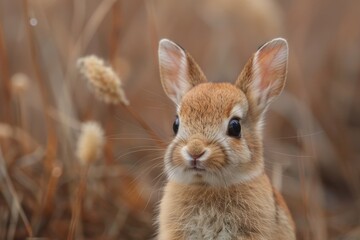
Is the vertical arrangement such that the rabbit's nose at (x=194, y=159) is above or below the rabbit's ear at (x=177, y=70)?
below

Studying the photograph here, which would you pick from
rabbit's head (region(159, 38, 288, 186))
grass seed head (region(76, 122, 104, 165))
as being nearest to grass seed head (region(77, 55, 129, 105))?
grass seed head (region(76, 122, 104, 165))

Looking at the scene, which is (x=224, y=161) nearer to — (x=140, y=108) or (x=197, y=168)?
(x=197, y=168)

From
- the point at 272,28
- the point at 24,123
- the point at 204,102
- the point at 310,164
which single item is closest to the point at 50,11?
the point at 24,123

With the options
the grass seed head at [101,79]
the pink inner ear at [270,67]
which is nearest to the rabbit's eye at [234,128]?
the pink inner ear at [270,67]

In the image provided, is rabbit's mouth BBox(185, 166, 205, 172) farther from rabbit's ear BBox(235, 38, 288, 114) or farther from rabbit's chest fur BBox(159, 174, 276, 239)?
rabbit's ear BBox(235, 38, 288, 114)

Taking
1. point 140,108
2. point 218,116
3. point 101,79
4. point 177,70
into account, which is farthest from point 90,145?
point 140,108

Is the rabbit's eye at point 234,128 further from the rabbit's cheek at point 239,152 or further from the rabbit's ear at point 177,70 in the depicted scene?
the rabbit's ear at point 177,70
